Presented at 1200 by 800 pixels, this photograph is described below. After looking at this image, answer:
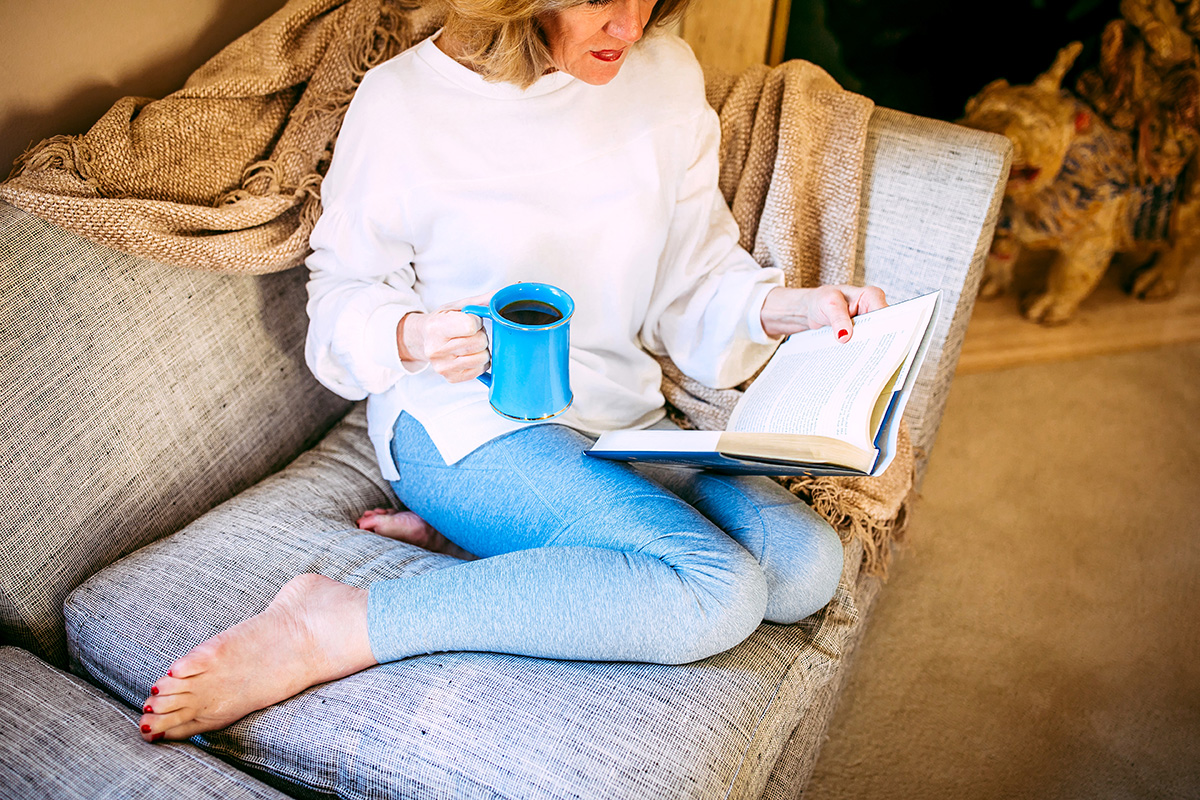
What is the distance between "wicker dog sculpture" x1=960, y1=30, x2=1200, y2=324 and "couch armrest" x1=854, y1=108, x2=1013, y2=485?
29.7 inches

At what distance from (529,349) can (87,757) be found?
1.83 ft

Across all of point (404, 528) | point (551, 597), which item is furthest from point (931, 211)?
point (404, 528)

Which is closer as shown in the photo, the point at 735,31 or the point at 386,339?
the point at 386,339

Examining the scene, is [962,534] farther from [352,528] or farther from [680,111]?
[352,528]

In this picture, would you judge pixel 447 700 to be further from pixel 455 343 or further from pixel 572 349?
pixel 572 349

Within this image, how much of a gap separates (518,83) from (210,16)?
53 cm

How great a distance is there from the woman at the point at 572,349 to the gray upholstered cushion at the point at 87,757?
0.04 meters

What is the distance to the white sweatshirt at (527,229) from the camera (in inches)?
38.0

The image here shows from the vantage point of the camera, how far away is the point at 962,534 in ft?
5.10

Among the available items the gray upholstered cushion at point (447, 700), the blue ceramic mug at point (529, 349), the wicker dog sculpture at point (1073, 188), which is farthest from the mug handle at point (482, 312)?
the wicker dog sculpture at point (1073, 188)

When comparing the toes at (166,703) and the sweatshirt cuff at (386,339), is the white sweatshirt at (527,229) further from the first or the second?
the toes at (166,703)

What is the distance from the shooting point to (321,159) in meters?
1.13

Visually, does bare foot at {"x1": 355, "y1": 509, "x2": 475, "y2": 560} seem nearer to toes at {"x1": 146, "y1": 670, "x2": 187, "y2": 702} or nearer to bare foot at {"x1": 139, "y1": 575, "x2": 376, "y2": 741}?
bare foot at {"x1": 139, "y1": 575, "x2": 376, "y2": 741}

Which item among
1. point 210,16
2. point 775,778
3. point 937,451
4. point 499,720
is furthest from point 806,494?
point 210,16
